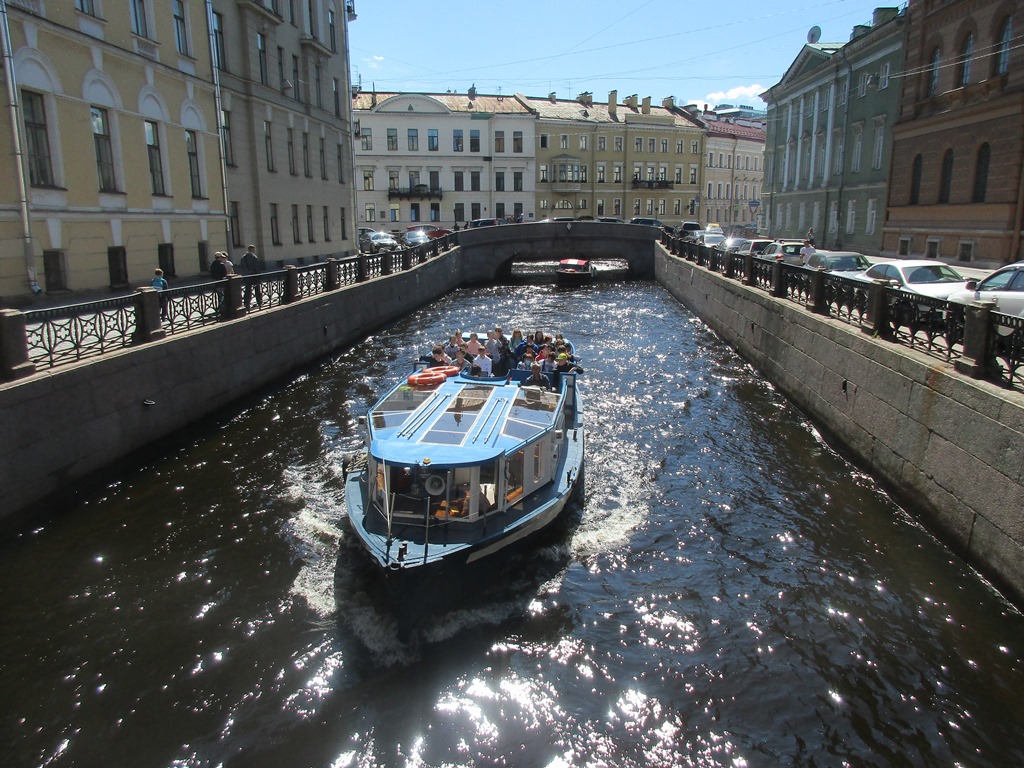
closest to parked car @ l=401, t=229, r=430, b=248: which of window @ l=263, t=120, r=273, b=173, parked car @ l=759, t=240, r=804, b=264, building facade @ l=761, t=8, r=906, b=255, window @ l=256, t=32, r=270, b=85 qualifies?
window @ l=263, t=120, r=273, b=173

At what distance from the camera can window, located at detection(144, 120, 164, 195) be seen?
21.6 m

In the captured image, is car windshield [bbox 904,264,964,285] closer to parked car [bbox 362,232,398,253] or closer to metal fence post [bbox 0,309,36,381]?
metal fence post [bbox 0,309,36,381]

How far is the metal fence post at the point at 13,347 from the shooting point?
32.0 feet

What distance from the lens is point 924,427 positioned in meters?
10.1

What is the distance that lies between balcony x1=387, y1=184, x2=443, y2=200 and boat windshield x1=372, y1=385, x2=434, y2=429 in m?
55.2

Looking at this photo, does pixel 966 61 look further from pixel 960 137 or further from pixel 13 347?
pixel 13 347

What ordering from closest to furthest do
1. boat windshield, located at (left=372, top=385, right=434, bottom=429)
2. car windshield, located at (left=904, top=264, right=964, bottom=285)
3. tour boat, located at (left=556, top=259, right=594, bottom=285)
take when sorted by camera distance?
boat windshield, located at (left=372, top=385, right=434, bottom=429) → car windshield, located at (left=904, top=264, right=964, bottom=285) → tour boat, located at (left=556, top=259, right=594, bottom=285)

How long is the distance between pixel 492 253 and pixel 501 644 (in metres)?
38.2

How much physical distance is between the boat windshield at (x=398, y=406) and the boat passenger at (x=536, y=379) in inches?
89.2

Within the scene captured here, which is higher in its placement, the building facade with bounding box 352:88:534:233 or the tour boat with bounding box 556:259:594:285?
the building facade with bounding box 352:88:534:233

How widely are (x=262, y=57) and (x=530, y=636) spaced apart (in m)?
28.8

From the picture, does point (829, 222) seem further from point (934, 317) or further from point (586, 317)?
point (934, 317)

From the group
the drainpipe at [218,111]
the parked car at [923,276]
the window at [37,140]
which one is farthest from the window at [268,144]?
the parked car at [923,276]

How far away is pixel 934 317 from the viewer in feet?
35.2
